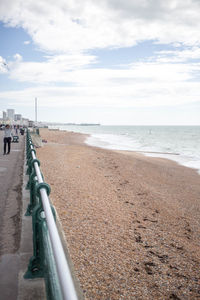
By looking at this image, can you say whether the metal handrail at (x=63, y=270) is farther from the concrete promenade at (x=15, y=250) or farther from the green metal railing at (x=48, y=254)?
the concrete promenade at (x=15, y=250)

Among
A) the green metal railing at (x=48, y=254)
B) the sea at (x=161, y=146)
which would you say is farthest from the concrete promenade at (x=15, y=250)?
the sea at (x=161, y=146)

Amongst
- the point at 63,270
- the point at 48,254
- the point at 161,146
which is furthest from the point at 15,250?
the point at 161,146

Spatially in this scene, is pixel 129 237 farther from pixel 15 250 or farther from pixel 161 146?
pixel 161 146

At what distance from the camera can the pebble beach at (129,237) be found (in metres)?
3.38

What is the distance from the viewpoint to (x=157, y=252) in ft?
14.6

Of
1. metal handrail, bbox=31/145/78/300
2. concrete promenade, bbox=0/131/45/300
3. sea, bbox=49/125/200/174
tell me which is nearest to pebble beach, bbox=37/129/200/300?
concrete promenade, bbox=0/131/45/300

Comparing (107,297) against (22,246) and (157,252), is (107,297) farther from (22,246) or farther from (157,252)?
(157,252)

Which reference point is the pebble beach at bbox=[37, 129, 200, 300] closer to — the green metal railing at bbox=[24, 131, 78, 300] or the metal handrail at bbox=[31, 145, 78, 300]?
the green metal railing at bbox=[24, 131, 78, 300]

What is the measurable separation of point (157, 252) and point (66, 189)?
157 inches

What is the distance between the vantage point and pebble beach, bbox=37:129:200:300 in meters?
Answer: 3.38

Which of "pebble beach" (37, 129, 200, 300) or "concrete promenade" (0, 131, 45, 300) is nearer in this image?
"concrete promenade" (0, 131, 45, 300)

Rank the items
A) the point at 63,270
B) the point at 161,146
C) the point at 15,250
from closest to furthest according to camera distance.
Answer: the point at 63,270 < the point at 15,250 < the point at 161,146

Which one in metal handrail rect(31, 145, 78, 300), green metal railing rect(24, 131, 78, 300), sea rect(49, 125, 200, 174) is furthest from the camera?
sea rect(49, 125, 200, 174)

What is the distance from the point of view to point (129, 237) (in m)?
4.87
